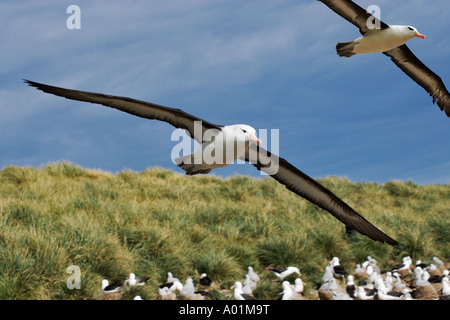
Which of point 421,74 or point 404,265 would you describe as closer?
point 421,74

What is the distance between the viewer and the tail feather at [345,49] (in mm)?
7016

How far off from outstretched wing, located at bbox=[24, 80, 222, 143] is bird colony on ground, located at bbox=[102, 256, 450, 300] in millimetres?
3245

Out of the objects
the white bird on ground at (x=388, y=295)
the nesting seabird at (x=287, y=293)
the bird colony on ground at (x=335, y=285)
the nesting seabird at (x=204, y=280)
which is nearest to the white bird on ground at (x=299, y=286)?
the bird colony on ground at (x=335, y=285)

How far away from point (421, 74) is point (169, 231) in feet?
17.0

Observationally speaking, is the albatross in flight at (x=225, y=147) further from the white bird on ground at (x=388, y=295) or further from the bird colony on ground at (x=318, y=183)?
the white bird on ground at (x=388, y=295)

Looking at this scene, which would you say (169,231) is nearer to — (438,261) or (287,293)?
(287,293)

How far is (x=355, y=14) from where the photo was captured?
711 cm

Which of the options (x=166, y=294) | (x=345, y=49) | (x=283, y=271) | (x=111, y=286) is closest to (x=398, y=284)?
(x=283, y=271)

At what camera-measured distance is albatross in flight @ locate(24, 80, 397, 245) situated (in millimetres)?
4211

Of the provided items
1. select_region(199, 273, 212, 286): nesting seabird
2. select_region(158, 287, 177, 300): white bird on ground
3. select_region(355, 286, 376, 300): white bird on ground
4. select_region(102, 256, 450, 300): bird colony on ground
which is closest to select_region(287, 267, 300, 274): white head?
select_region(102, 256, 450, 300): bird colony on ground
